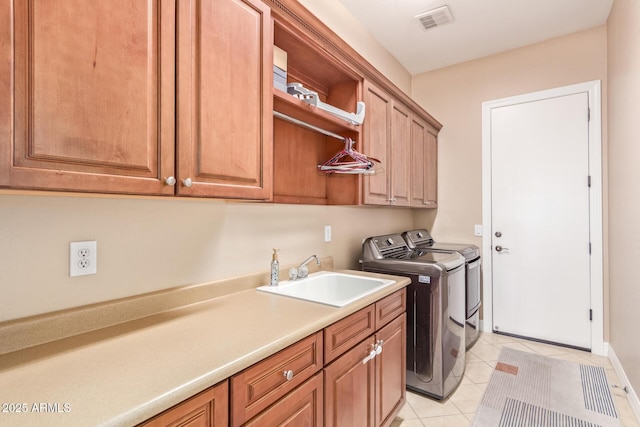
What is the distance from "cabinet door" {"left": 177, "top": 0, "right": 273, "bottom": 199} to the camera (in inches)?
41.5

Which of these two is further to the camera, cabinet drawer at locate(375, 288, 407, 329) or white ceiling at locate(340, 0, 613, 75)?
white ceiling at locate(340, 0, 613, 75)

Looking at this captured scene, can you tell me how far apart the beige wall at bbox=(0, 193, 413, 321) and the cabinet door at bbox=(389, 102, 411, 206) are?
36.2 inches

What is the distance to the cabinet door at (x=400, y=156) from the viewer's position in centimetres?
250

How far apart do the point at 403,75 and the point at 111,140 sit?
343cm

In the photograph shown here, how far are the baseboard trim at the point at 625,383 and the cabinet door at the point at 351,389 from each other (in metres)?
1.69

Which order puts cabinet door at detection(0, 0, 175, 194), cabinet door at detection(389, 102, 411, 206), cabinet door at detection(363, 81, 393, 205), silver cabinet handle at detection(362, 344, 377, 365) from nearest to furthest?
cabinet door at detection(0, 0, 175, 194), silver cabinet handle at detection(362, 344, 377, 365), cabinet door at detection(363, 81, 393, 205), cabinet door at detection(389, 102, 411, 206)

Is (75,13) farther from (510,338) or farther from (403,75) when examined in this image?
(510,338)

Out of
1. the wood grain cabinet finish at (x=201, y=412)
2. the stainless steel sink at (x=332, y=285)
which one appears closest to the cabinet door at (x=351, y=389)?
the stainless steel sink at (x=332, y=285)

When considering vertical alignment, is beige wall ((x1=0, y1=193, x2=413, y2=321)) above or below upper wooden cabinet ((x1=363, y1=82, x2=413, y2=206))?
below

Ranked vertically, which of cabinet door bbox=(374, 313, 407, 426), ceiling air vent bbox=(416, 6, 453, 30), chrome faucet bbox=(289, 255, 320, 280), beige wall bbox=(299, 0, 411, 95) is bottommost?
cabinet door bbox=(374, 313, 407, 426)

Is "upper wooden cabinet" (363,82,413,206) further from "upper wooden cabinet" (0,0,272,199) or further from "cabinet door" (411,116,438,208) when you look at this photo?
"upper wooden cabinet" (0,0,272,199)

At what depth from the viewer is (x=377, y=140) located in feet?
7.45

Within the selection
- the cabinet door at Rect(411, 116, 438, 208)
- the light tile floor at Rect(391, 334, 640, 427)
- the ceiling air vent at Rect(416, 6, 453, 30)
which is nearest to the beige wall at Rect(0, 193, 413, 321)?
the light tile floor at Rect(391, 334, 640, 427)

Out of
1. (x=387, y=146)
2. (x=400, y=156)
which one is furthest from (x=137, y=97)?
(x=400, y=156)
